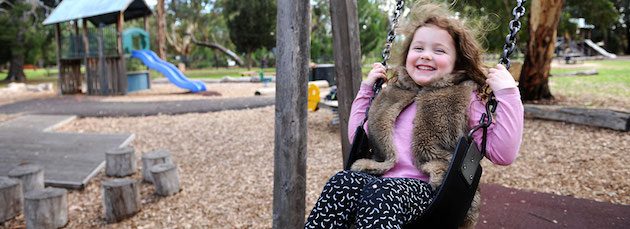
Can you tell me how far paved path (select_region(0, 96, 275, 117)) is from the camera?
8.66 metres

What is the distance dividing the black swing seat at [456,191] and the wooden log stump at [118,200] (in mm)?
2678

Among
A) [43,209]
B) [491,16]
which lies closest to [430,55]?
[43,209]

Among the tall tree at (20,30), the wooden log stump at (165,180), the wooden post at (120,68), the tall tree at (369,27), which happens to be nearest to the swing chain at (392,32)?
the wooden log stump at (165,180)

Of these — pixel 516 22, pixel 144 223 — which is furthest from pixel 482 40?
pixel 144 223

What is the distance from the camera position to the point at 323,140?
599 cm

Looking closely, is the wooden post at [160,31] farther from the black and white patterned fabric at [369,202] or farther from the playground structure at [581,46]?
the playground structure at [581,46]

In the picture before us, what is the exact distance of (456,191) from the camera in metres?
1.61

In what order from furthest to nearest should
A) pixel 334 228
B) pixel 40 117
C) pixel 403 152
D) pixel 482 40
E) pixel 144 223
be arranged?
1. pixel 40 117
2. pixel 144 223
3. pixel 482 40
4. pixel 403 152
5. pixel 334 228

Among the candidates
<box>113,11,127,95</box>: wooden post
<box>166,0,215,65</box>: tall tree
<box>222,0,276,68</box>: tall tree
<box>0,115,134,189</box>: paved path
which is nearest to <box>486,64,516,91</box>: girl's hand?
<box>0,115,134,189</box>: paved path

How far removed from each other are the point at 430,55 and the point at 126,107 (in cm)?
857

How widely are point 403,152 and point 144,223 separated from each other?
8.10 feet

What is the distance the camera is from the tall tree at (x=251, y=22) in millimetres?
26188

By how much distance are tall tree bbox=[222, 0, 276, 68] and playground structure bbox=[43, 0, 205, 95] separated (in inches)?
507

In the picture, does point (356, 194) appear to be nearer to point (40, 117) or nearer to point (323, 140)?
point (323, 140)
